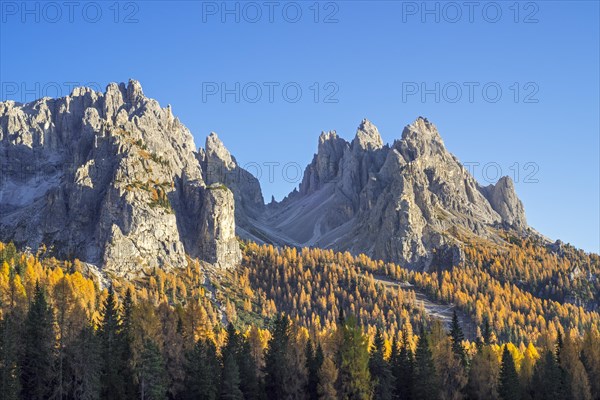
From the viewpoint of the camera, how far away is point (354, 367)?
125938 millimetres

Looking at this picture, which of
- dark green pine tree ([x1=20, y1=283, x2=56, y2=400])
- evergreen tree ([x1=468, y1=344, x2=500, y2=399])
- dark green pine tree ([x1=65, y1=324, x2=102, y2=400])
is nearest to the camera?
dark green pine tree ([x1=65, y1=324, x2=102, y2=400])

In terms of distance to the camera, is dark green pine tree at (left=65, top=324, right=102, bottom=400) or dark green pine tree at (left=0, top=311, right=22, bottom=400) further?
dark green pine tree at (left=65, top=324, right=102, bottom=400)

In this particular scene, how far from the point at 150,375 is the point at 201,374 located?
321 inches

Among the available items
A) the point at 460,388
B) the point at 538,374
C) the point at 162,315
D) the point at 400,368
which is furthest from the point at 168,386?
the point at 538,374

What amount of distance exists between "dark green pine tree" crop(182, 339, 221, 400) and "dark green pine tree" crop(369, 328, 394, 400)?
1053 inches

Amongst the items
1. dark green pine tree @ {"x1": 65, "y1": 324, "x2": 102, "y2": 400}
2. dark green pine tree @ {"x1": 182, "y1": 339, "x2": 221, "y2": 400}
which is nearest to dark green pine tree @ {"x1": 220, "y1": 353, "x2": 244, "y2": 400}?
dark green pine tree @ {"x1": 182, "y1": 339, "x2": 221, "y2": 400}

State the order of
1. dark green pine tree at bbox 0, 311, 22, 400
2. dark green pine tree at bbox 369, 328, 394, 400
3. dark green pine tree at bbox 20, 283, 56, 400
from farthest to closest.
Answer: dark green pine tree at bbox 369, 328, 394, 400
dark green pine tree at bbox 20, 283, 56, 400
dark green pine tree at bbox 0, 311, 22, 400

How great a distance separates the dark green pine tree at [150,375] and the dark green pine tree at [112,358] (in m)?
3.04

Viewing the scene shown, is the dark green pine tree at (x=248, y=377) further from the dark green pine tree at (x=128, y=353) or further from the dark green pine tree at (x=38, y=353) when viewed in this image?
the dark green pine tree at (x=38, y=353)

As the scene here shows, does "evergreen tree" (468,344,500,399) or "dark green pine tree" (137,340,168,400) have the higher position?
"evergreen tree" (468,344,500,399)

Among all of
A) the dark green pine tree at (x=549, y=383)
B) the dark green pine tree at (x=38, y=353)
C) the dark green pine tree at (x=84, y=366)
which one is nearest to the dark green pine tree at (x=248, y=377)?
the dark green pine tree at (x=84, y=366)

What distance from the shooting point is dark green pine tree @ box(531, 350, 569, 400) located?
13825 cm

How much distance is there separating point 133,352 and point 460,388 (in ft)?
202

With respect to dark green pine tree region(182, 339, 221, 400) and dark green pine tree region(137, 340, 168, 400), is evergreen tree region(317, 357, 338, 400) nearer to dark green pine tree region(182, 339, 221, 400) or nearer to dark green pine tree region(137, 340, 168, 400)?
dark green pine tree region(182, 339, 221, 400)
